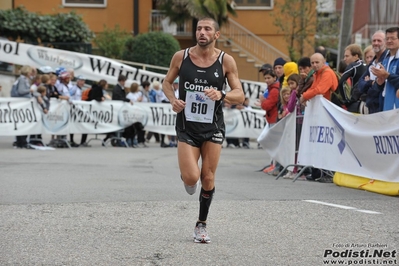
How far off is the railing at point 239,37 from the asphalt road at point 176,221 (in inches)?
1106

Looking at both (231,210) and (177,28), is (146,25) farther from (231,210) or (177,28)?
(231,210)

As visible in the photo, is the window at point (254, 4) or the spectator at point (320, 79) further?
the window at point (254, 4)

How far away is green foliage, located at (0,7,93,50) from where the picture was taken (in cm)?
3303

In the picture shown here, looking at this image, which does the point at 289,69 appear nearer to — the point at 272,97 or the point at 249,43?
the point at 272,97

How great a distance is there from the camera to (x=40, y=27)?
108 feet

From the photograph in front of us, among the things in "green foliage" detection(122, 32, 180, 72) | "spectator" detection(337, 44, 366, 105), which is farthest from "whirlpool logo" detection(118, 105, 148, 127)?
"green foliage" detection(122, 32, 180, 72)

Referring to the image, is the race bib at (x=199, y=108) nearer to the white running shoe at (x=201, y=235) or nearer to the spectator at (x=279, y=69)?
the white running shoe at (x=201, y=235)

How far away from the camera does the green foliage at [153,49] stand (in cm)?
3662

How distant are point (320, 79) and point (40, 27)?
849 inches

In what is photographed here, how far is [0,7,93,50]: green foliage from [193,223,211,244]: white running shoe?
26.6m

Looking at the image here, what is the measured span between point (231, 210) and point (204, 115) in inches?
80.7

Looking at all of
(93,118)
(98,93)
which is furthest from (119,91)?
(93,118)

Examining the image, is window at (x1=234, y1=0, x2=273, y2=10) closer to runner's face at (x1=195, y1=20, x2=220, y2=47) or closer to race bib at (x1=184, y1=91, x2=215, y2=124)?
runner's face at (x1=195, y1=20, x2=220, y2=47)

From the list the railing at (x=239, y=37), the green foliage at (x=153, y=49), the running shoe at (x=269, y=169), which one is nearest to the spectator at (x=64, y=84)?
the running shoe at (x=269, y=169)
